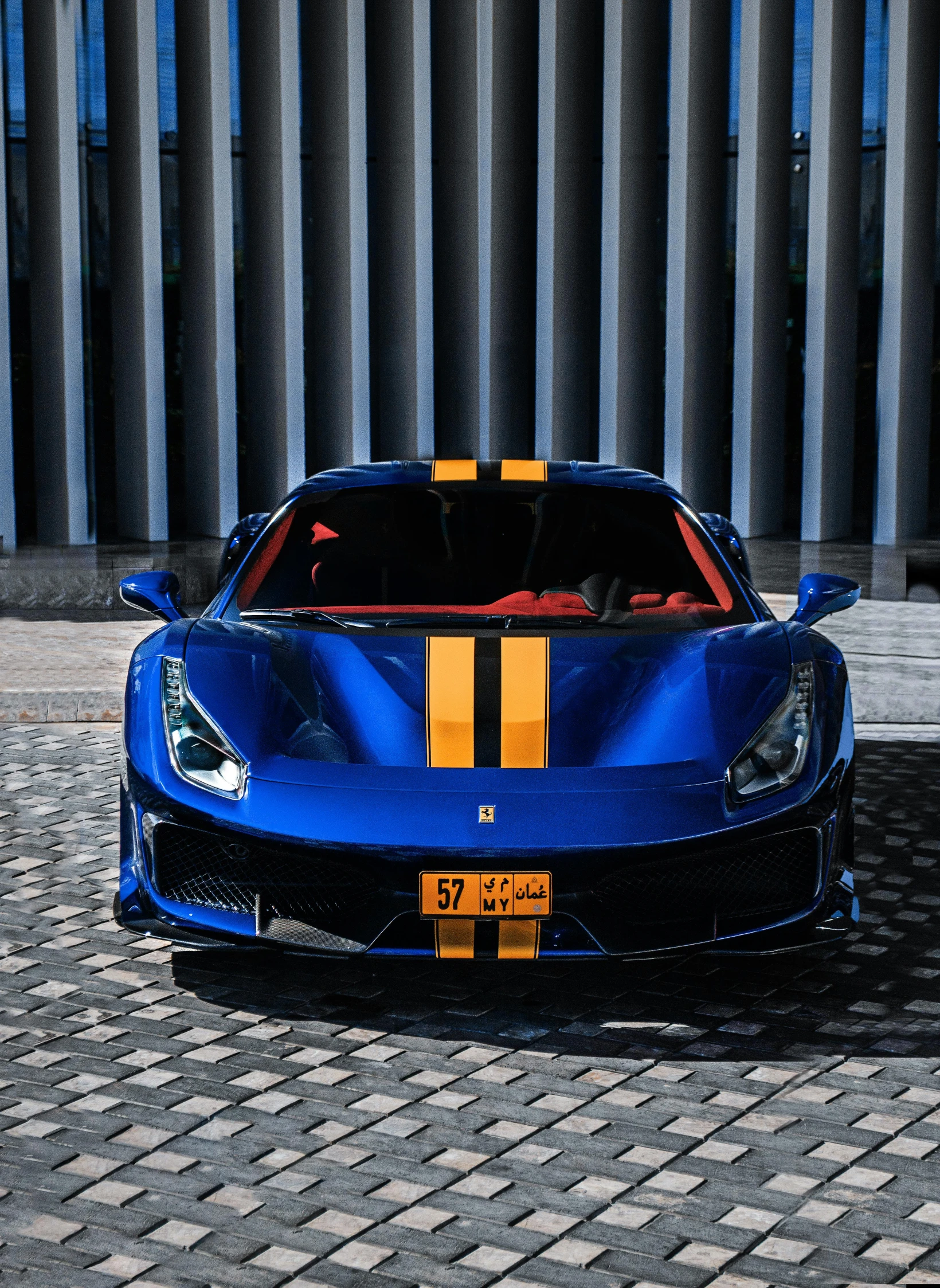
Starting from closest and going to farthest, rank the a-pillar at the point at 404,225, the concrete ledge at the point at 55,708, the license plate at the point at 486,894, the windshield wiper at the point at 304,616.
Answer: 1. the license plate at the point at 486,894
2. the windshield wiper at the point at 304,616
3. the concrete ledge at the point at 55,708
4. the a-pillar at the point at 404,225

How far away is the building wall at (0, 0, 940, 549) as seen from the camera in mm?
14969

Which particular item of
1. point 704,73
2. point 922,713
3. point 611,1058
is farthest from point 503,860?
point 704,73

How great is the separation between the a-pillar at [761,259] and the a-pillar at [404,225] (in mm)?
3158

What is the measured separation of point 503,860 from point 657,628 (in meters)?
1.09

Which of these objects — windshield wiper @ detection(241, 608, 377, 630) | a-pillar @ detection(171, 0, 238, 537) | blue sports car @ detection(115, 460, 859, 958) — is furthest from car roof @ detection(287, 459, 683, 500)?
a-pillar @ detection(171, 0, 238, 537)

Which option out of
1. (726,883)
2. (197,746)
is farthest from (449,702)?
(726,883)

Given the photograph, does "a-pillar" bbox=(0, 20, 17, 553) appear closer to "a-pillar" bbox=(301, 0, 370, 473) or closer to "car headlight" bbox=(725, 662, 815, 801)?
"a-pillar" bbox=(301, 0, 370, 473)

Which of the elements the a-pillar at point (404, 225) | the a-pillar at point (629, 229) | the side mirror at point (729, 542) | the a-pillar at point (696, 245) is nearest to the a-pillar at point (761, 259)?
the a-pillar at point (696, 245)

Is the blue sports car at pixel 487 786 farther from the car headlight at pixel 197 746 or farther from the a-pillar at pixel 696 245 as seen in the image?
the a-pillar at pixel 696 245

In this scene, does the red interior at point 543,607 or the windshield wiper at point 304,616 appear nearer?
the windshield wiper at point 304,616

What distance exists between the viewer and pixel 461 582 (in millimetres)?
4691

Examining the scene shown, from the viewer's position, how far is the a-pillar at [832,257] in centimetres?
Result: 1493

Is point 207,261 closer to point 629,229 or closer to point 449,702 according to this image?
point 629,229

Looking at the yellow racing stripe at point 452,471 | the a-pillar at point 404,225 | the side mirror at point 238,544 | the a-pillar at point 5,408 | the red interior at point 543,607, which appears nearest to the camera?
the red interior at point 543,607
